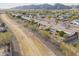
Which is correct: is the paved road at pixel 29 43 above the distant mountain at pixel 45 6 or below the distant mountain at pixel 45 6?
below

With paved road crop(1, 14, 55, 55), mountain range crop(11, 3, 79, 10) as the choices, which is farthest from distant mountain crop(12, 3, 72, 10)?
paved road crop(1, 14, 55, 55)

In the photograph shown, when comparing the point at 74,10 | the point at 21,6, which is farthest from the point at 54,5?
the point at 21,6

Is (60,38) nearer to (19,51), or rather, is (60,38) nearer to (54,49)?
(54,49)

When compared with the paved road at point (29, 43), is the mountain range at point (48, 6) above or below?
above

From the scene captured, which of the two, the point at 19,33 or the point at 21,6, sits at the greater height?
the point at 21,6

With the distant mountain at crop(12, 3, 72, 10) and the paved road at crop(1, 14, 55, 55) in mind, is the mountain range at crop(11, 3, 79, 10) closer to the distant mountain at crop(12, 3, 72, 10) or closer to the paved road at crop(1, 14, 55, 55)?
the distant mountain at crop(12, 3, 72, 10)

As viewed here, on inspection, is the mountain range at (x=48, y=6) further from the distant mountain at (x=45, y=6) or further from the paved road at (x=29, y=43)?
the paved road at (x=29, y=43)

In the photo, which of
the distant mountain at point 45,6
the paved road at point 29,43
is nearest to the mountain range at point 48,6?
the distant mountain at point 45,6

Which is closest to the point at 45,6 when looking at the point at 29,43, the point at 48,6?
the point at 48,6
